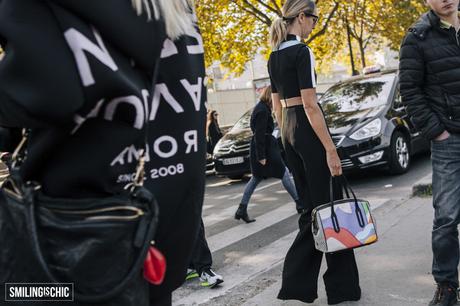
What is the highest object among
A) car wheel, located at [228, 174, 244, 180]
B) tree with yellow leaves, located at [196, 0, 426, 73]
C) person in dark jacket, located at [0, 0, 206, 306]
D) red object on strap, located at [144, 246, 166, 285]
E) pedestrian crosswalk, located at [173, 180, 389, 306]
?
tree with yellow leaves, located at [196, 0, 426, 73]

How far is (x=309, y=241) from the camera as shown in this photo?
3.88 meters

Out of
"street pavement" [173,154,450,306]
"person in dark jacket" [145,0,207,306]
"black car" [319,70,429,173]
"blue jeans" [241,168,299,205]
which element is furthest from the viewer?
"black car" [319,70,429,173]

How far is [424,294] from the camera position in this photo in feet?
12.5

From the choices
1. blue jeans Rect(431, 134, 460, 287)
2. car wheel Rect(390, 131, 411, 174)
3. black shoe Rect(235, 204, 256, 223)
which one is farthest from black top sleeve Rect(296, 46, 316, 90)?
car wheel Rect(390, 131, 411, 174)

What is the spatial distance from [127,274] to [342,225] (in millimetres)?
2633

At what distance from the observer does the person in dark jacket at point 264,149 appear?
7.73 m

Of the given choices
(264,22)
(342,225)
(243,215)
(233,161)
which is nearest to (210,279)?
(342,225)

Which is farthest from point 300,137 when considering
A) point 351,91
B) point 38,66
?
point 351,91

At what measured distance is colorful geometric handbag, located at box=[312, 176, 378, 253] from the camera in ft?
11.8

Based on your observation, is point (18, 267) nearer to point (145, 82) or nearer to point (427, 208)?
point (145, 82)

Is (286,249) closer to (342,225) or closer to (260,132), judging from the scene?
(342,225)

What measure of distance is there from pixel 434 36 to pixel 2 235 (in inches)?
115

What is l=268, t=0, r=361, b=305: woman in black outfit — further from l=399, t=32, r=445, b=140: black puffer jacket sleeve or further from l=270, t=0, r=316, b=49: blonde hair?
l=399, t=32, r=445, b=140: black puffer jacket sleeve

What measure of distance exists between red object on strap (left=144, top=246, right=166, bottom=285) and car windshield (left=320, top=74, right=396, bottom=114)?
898 cm
